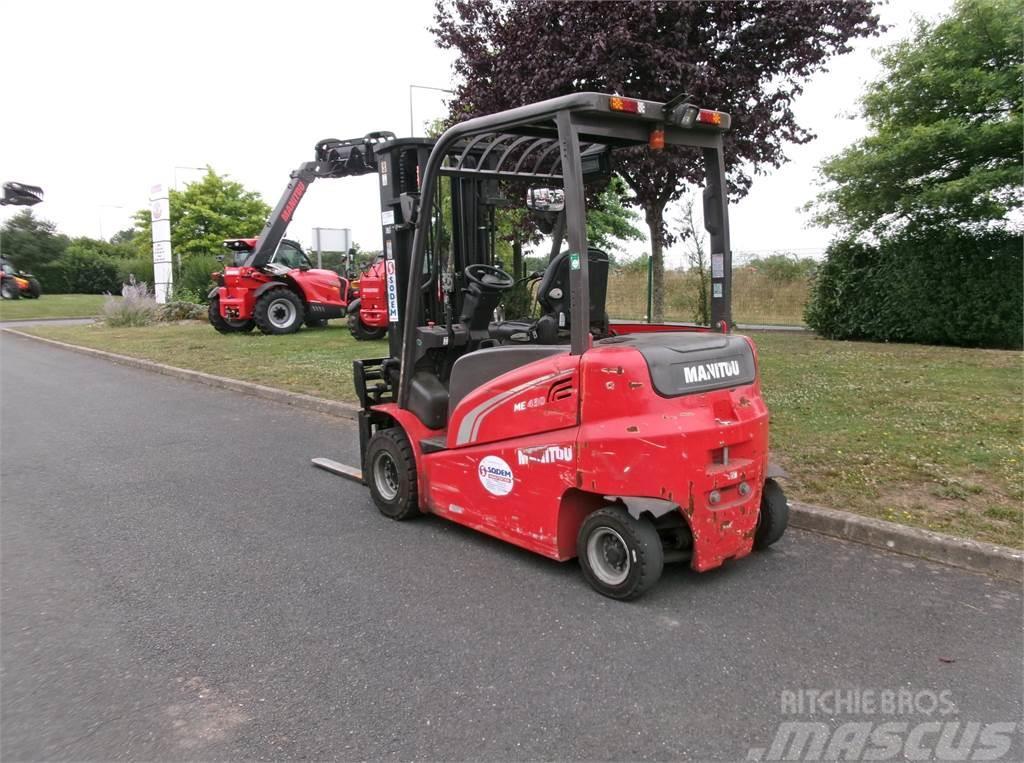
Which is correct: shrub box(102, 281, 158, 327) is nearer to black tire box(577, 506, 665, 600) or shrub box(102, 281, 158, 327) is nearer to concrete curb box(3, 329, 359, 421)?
concrete curb box(3, 329, 359, 421)

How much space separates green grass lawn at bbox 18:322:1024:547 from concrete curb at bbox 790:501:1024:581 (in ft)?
0.51

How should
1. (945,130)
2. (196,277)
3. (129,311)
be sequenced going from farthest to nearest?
1. (196,277)
2. (129,311)
3. (945,130)

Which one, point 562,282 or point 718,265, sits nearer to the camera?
point 562,282

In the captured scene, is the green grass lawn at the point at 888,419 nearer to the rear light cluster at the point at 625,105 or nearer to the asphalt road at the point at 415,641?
the asphalt road at the point at 415,641

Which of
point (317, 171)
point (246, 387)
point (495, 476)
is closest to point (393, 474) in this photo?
point (495, 476)

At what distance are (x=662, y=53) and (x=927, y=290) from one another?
6.88 m

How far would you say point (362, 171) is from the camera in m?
15.3

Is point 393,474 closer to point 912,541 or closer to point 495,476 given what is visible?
point 495,476

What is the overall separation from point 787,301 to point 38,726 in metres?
17.3

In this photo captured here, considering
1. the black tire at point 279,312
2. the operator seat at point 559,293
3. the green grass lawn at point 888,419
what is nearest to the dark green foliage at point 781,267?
the green grass lawn at point 888,419

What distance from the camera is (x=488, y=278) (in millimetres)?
5168

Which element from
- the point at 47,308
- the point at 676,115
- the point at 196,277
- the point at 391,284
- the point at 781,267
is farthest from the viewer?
the point at 47,308

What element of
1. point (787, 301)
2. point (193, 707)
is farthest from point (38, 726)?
point (787, 301)

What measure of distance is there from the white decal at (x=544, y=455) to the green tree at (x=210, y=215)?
1664 inches
